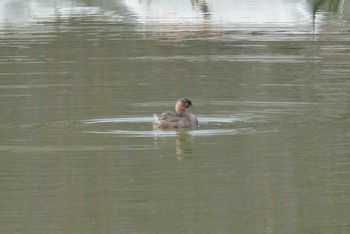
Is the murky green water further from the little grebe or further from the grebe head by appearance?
the grebe head

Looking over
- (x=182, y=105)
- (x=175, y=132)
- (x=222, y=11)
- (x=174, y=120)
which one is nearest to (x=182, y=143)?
(x=175, y=132)

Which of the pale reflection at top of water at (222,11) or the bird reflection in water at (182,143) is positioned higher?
the bird reflection in water at (182,143)

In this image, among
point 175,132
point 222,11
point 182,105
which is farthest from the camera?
point 222,11

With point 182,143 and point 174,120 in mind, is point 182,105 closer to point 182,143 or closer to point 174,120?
point 174,120

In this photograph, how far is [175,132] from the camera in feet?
57.7

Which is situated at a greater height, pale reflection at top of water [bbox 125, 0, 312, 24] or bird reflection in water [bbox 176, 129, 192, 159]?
bird reflection in water [bbox 176, 129, 192, 159]

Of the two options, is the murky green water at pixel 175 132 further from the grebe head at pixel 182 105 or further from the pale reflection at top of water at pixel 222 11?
the pale reflection at top of water at pixel 222 11

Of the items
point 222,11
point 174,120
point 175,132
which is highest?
point 174,120

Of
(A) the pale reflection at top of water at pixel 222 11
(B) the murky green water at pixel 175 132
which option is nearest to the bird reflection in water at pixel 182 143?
(B) the murky green water at pixel 175 132

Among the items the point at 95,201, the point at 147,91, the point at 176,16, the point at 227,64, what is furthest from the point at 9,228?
the point at 176,16

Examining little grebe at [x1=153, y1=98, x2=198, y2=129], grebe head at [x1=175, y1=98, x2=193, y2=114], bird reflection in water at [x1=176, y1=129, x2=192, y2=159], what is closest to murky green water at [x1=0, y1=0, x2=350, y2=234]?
bird reflection in water at [x1=176, y1=129, x2=192, y2=159]

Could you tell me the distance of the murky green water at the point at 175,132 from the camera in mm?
12727

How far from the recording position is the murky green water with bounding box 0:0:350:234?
1273cm

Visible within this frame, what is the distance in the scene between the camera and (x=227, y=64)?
24.2 metres
